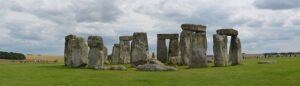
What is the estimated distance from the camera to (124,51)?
53344 millimetres

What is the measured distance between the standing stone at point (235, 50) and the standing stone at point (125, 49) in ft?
47.7

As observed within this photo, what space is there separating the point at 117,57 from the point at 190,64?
17278 mm

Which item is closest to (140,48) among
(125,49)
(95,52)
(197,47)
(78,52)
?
(78,52)

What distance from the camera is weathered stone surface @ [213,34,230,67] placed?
3806 cm

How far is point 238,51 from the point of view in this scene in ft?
131

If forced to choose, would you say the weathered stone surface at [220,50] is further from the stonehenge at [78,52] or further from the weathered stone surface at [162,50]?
the weathered stone surface at [162,50]

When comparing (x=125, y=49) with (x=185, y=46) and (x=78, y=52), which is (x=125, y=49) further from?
(x=78, y=52)

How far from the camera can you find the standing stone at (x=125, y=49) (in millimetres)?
52469

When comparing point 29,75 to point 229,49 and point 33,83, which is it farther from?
point 229,49

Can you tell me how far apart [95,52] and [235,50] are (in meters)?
10.7

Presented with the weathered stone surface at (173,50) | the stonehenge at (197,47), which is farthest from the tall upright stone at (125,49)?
the stonehenge at (197,47)

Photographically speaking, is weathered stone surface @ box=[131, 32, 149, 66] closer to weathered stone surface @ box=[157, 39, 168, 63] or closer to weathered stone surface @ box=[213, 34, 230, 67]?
weathered stone surface @ box=[157, 39, 168, 63]

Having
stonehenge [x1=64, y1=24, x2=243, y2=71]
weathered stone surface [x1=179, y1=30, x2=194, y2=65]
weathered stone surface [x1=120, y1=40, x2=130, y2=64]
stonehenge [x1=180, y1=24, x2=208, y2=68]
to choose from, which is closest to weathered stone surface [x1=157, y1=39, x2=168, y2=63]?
stonehenge [x1=64, y1=24, x2=243, y2=71]

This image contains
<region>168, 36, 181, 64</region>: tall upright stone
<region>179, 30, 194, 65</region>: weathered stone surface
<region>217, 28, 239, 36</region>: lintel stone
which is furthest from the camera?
<region>168, 36, 181, 64</region>: tall upright stone
